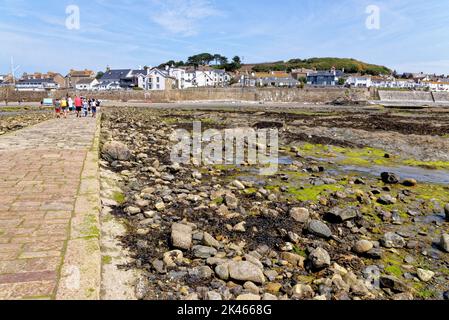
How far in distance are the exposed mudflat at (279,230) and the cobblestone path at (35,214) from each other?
2.86 ft

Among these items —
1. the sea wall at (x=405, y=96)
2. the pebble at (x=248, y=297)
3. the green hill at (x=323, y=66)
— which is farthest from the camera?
the green hill at (x=323, y=66)

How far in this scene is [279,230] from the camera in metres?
6.01

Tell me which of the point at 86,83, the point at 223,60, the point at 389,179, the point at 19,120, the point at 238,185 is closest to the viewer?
the point at 238,185

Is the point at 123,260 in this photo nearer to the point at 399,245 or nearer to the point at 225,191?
the point at 225,191

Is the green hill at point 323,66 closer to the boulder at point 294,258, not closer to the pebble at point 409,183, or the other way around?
the pebble at point 409,183

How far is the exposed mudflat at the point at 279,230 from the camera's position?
4.20 m

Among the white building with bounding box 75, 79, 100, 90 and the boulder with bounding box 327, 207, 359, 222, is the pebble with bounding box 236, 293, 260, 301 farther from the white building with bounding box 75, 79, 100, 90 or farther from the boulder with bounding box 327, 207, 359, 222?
the white building with bounding box 75, 79, 100, 90

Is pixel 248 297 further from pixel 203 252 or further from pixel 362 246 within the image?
pixel 362 246

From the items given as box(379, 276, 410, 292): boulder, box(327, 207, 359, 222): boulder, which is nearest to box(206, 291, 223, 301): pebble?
box(379, 276, 410, 292): boulder

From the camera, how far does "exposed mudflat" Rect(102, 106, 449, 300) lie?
13.8ft

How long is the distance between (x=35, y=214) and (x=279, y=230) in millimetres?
3990

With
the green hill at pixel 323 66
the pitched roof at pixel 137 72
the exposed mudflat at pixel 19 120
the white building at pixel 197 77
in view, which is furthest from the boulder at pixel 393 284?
the green hill at pixel 323 66

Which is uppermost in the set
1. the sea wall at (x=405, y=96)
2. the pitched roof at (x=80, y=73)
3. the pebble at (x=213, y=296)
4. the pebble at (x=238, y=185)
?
the pitched roof at (x=80, y=73)

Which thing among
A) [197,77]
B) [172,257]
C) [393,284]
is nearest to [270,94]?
[197,77]
